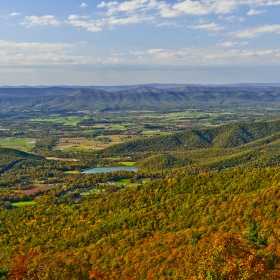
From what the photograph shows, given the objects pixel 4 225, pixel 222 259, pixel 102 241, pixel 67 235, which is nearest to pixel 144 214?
pixel 102 241

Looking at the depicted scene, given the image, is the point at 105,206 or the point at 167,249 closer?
the point at 167,249

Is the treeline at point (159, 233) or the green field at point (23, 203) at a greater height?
the treeline at point (159, 233)

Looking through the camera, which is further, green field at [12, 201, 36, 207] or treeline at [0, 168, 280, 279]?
green field at [12, 201, 36, 207]

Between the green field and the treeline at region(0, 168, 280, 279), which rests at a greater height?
the treeline at region(0, 168, 280, 279)

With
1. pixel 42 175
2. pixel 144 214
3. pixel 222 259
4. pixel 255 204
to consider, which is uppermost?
pixel 222 259

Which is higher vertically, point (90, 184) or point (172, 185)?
point (172, 185)

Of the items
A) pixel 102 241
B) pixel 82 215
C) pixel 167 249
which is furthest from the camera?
pixel 82 215

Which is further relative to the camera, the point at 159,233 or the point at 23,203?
the point at 23,203

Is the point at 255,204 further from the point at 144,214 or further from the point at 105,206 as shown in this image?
the point at 105,206

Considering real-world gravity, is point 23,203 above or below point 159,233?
below

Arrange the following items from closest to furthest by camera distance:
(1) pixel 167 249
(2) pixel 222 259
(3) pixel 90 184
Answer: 1. (2) pixel 222 259
2. (1) pixel 167 249
3. (3) pixel 90 184

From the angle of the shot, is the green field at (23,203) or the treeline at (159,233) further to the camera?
the green field at (23,203)
